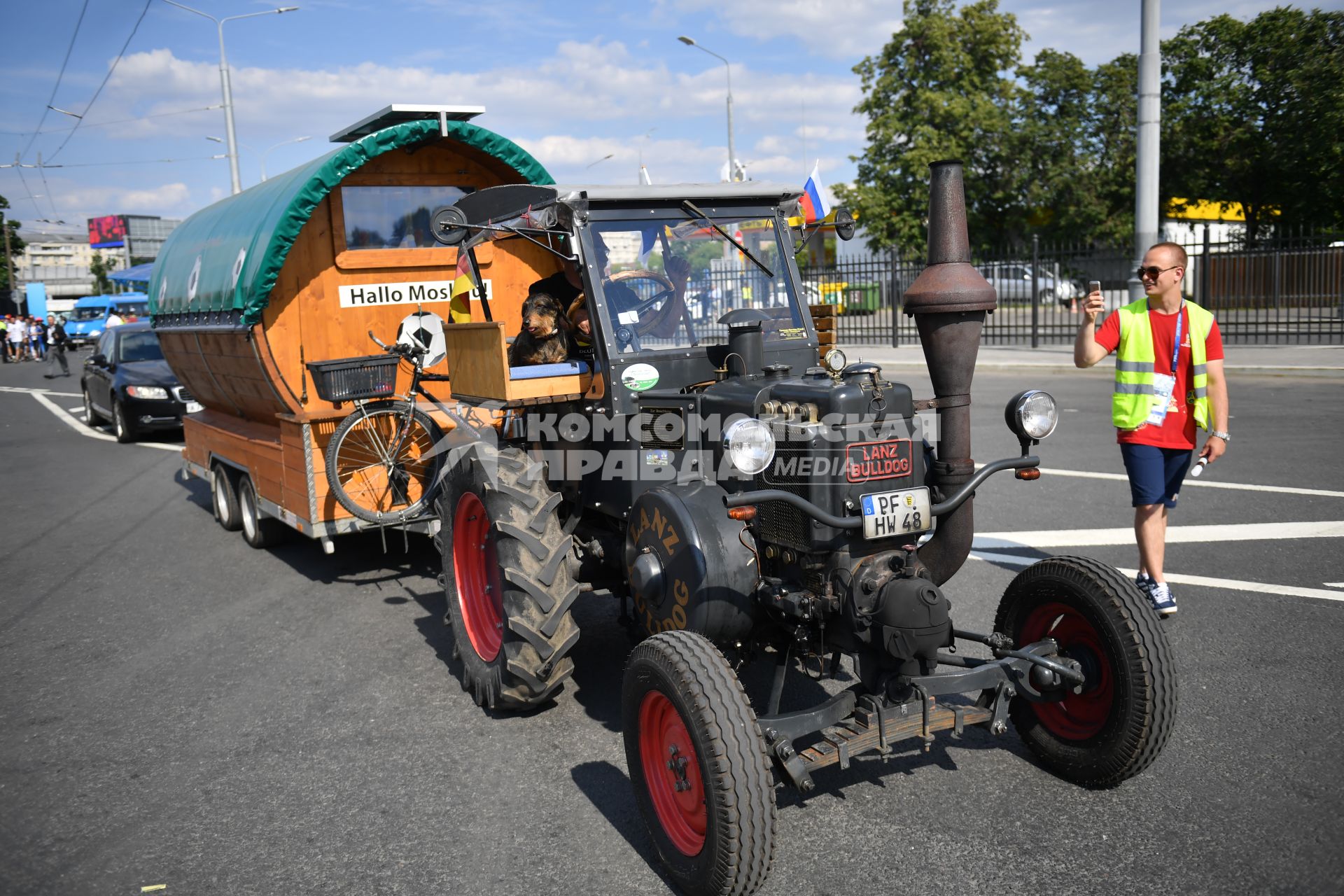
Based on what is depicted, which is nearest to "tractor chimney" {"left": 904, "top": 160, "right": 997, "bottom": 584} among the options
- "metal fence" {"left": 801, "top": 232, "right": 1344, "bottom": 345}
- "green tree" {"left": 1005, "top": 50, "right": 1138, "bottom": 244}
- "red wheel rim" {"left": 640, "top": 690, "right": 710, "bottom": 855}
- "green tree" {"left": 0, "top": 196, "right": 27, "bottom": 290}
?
"red wheel rim" {"left": 640, "top": 690, "right": 710, "bottom": 855}

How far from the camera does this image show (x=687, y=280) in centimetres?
483

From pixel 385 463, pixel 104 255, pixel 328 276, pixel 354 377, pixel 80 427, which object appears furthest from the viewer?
pixel 104 255

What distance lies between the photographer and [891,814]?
368 cm

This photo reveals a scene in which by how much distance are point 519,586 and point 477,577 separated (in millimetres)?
1063

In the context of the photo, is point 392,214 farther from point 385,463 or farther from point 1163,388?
point 1163,388

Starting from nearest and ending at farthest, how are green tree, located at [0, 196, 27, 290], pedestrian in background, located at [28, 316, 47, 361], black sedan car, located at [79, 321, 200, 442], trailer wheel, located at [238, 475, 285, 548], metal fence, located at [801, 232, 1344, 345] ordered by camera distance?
trailer wheel, located at [238, 475, 285, 548], black sedan car, located at [79, 321, 200, 442], metal fence, located at [801, 232, 1344, 345], pedestrian in background, located at [28, 316, 47, 361], green tree, located at [0, 196, 27, 290]

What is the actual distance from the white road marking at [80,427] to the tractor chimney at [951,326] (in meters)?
14.0

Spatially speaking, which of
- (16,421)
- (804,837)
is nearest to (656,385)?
(804,837)

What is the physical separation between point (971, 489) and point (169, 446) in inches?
576

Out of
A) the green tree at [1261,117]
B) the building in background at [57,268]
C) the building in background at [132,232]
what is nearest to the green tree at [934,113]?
the green tree at [1261,117]

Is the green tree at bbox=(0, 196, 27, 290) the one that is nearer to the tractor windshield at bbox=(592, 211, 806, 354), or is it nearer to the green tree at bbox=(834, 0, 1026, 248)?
the green tree at bbox=(834, 0, 1026, 248)

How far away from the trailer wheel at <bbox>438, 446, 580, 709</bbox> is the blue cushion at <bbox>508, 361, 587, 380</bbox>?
38 cm

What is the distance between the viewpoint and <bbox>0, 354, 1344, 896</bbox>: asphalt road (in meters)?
3.38

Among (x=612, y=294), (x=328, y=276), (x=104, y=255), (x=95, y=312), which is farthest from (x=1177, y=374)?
(x=104, y=255)
